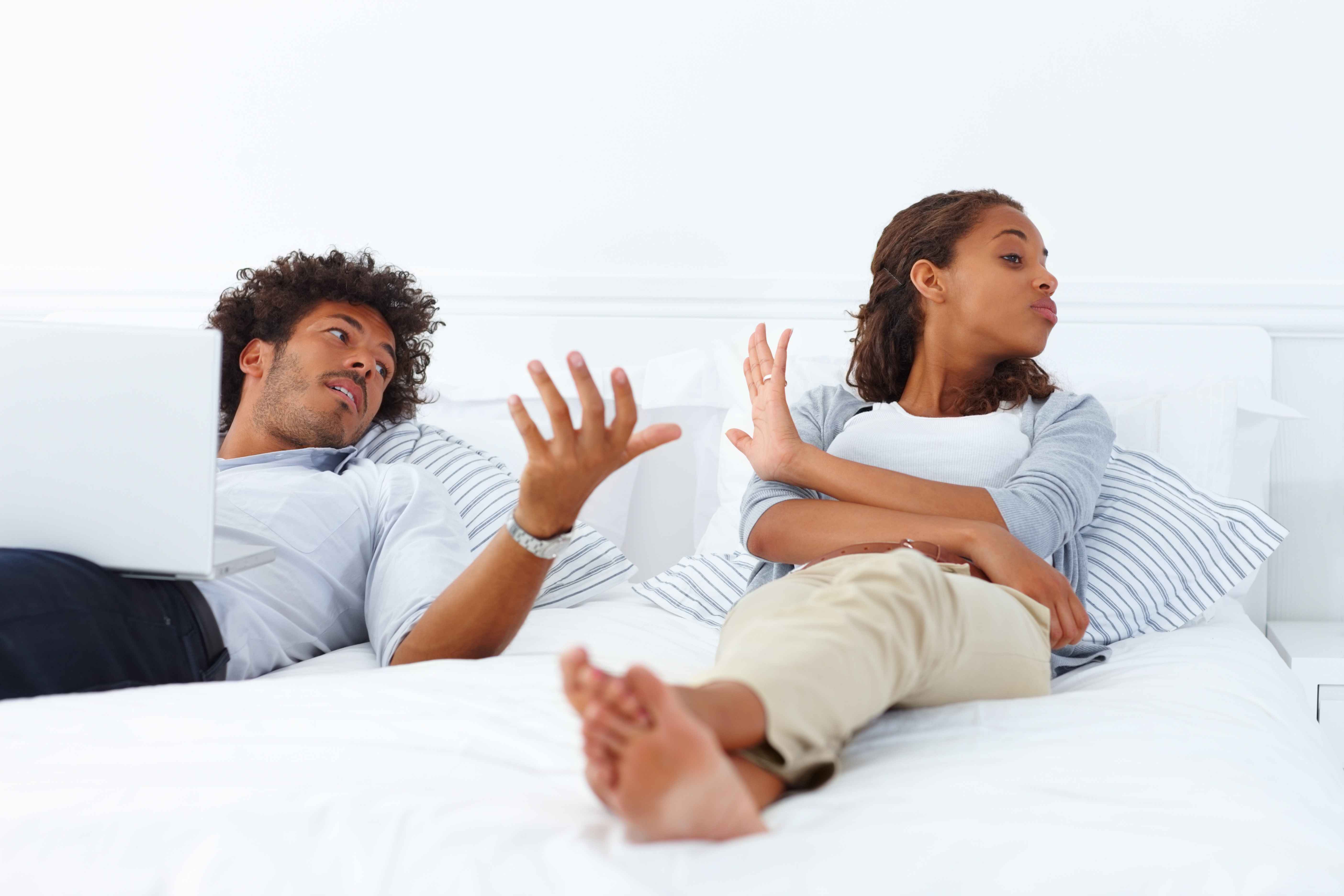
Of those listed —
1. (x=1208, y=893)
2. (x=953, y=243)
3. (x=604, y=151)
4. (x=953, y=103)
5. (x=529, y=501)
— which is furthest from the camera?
(x=604, y=151)

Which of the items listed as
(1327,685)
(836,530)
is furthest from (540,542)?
(1327,685)

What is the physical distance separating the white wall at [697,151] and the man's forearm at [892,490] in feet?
2.77

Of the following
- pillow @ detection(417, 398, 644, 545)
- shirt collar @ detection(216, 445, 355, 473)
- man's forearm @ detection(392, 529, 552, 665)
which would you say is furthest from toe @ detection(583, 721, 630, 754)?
pillow @ detection(417, 398, 644, 545)

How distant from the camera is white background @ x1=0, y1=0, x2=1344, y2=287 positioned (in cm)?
192

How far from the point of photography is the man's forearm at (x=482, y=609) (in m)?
1.01

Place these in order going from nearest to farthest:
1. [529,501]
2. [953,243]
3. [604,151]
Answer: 1. [529,501]
2. [953,243]
3. [604,151]

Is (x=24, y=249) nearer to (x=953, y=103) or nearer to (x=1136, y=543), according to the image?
(x=953, y=103)

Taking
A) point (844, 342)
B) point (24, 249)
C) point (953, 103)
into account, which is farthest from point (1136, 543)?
point (24, 249)

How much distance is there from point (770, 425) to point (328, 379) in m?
0.68

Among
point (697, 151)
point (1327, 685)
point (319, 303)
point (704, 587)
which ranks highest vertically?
point (697, 151)

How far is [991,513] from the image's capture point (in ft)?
3.81

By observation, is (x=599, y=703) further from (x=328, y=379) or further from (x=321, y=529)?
(x=328, y=379)

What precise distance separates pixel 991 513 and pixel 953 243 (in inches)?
18.8

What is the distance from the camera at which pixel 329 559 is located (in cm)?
124
